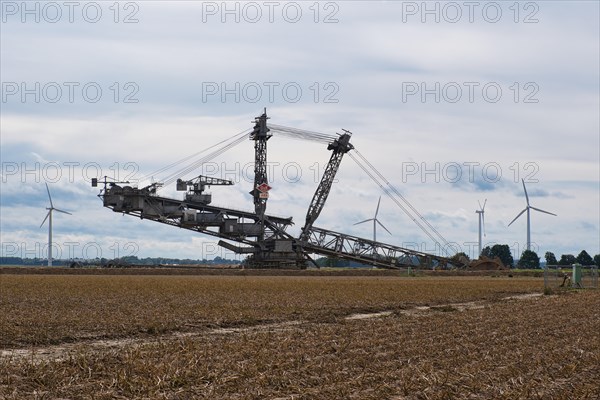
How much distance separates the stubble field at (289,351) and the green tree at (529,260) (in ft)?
509

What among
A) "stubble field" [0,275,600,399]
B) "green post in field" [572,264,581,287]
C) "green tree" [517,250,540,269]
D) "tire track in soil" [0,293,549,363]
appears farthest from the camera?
"green tree" [517,250,540,269]

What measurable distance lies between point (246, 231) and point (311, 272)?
9423 millimetres

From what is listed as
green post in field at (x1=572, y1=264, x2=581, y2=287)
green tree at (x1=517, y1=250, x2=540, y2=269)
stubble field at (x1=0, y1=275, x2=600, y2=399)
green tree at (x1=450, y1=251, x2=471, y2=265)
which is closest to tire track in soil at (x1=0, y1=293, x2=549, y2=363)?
stubble field at (x1=0, y1=275, x2=600, y2=399)

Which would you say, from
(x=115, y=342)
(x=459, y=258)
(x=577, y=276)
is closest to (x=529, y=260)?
(x=459, y=258)

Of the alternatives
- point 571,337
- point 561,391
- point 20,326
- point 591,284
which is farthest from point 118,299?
point 591,284

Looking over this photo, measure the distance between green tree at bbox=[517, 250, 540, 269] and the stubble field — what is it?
155 meters

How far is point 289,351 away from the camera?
2234 centimetres

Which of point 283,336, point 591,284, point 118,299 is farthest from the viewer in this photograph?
point 591,284

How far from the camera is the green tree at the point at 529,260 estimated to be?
192 metres

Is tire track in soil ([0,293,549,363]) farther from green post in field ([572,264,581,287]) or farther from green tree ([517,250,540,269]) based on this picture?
green tree ([517,250,540,269])

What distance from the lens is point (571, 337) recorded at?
90.0 feet

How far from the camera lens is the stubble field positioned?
16.9 m

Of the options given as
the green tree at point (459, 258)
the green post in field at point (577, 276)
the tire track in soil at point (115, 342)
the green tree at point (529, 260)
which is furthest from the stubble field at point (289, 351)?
the green tree at point (529, 260)

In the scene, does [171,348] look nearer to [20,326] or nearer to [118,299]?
[20,326]
